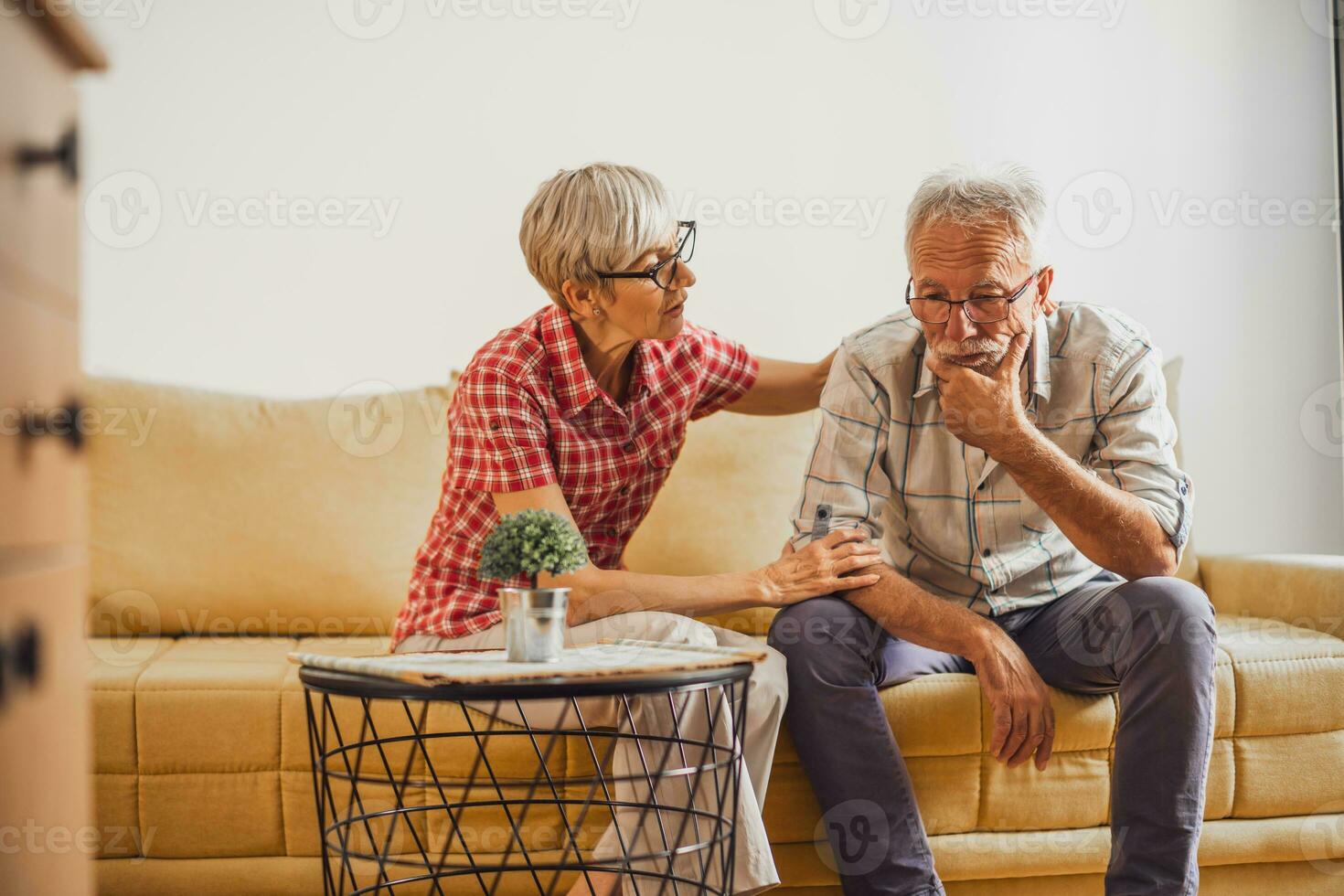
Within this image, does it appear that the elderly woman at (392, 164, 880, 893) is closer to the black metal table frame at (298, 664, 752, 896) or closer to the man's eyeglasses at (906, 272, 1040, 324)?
the black metal table frame at (298, 664, 752, 896)

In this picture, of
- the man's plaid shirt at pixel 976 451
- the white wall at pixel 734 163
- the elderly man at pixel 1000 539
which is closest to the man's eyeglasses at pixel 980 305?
the elderly man at pixel 1000 539

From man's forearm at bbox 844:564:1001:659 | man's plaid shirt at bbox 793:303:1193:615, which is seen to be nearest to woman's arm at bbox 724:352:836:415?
man's plaid shirt at bbox 793:303:1193:615

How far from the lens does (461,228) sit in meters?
2.54

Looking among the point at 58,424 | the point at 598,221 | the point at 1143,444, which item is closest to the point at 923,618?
the point at 1143,444

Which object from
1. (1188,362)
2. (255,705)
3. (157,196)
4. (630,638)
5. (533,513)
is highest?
(157,196)

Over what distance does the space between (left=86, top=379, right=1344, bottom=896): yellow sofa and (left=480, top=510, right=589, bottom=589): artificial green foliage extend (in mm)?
493

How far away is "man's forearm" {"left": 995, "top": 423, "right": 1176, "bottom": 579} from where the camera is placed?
1.54m

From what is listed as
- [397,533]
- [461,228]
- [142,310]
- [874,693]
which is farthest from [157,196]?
[874,693]

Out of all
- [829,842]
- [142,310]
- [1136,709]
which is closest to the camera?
[1136,709]

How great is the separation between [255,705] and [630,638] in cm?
59

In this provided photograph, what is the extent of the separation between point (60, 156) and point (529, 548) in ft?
2.01

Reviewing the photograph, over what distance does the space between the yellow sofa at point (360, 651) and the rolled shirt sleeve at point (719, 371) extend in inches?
9.5

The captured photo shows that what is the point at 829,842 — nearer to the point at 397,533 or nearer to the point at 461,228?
the point at 397,533

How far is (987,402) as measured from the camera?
1.56m
